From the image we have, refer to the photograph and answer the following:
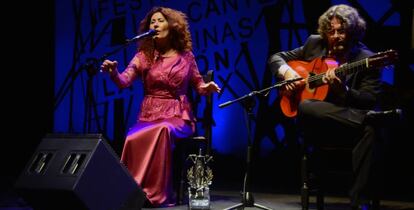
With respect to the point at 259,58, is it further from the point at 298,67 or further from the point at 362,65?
the point at 362,65

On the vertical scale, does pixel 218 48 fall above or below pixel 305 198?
above

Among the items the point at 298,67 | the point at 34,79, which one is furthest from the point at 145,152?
the point at 34,79

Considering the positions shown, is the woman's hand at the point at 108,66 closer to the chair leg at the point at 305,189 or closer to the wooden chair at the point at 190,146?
the wooden chair at the point at 190,146

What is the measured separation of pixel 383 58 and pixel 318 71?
48 centimetres

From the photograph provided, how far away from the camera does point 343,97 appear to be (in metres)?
3.53

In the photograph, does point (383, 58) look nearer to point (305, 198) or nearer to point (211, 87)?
point (305, 198)

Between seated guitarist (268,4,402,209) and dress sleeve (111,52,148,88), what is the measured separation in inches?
50.4

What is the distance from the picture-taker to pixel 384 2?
5.14 m

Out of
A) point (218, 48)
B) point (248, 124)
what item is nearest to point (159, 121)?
point (248, 124)

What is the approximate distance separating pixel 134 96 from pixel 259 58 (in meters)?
1.58

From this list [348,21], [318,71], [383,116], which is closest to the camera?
[383,116]

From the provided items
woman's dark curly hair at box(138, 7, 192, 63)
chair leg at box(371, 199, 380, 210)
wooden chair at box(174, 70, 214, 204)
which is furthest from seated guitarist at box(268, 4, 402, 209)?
woman's dark curly hair at box(138, 7, 192, 63)

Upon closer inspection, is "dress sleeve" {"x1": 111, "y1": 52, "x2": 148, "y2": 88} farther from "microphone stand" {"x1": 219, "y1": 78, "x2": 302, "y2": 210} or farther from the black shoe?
the black shoe

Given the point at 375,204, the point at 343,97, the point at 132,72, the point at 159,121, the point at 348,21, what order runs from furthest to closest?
the point at 132,72 → the point at 159,121 → the point at 348,21 → the point at 343,97 → the point at 375,204
